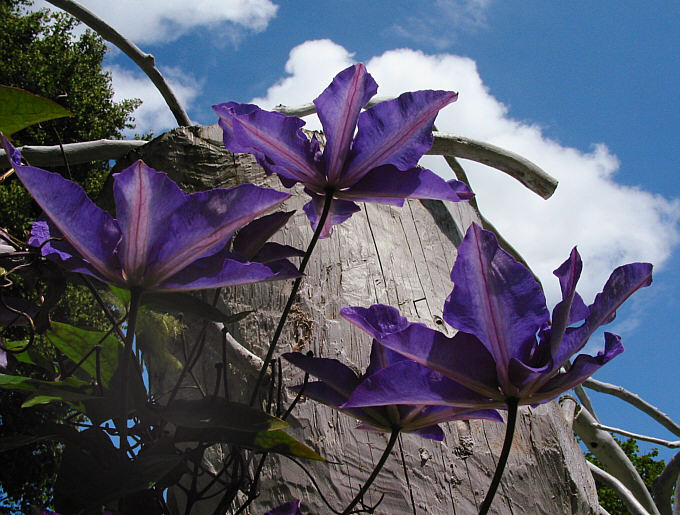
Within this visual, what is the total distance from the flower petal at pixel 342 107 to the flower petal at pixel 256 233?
72 mm

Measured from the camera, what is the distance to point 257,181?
1.27m

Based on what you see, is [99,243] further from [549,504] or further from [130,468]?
Answer: [549,504]

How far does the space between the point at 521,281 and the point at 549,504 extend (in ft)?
2.07

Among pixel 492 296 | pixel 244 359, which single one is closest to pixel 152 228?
pixel 492 296

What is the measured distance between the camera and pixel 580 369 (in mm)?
393

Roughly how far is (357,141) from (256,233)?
0.12m

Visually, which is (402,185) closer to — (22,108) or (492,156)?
(22,108)

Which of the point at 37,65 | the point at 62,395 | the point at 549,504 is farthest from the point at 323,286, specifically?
the point at 37,65

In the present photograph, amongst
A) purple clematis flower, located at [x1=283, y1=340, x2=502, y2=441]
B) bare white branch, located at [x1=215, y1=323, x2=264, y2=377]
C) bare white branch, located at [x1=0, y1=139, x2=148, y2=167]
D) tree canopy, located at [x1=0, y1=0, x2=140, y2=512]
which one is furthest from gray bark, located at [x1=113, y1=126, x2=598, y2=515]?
tree canopy, located at [x1=0, y1=0, x2=140, y2=512]

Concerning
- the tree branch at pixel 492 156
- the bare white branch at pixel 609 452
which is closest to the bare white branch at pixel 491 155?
the tree branch at pixel 492 156

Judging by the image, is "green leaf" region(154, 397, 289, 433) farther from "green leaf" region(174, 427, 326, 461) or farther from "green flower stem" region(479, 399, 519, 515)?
"green flower stem" region(479, 399, 519, 515)

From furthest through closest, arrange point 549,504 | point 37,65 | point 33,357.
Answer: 1. point 37,65
2. point 549,504
3. point 33,357

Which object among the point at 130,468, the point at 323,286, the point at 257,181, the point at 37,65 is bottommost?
the point at 130,468

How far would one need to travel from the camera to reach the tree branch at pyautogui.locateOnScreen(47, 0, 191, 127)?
6.66 feet
